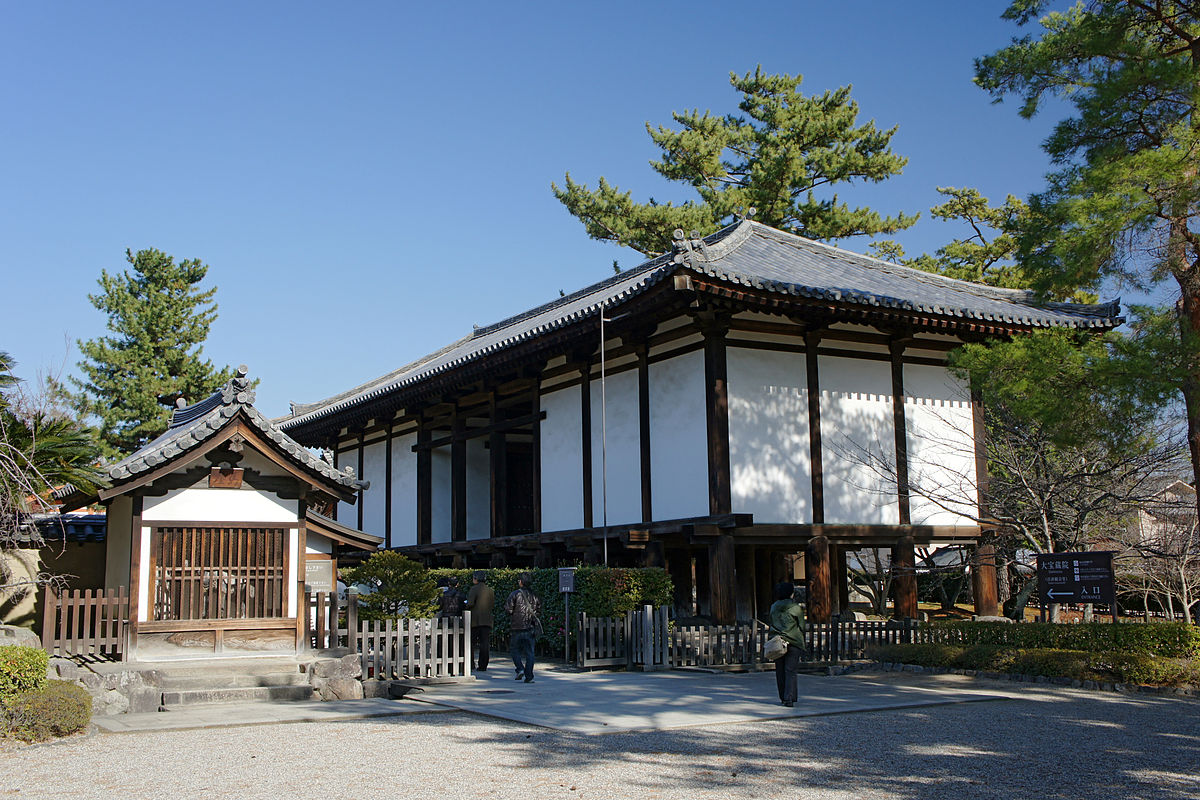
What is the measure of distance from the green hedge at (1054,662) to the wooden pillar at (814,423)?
2625 mm

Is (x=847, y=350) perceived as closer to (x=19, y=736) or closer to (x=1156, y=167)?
(x=1156, y=167)

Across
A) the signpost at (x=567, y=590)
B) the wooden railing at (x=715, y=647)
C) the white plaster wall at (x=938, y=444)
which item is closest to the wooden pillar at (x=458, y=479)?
the signpost at (x=567, y=590)

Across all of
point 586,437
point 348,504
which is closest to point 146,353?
point 348,504

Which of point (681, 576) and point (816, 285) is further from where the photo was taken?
point (681, 576)

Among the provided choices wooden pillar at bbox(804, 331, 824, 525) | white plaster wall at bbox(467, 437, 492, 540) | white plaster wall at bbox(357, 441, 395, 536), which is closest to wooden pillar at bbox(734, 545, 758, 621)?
wooden pillar at bbox(804, 331, 824, 525)

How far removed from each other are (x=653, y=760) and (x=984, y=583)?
1274 cm

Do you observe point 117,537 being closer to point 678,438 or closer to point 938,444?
point 678,438

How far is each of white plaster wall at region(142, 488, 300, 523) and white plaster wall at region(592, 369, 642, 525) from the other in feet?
20.5

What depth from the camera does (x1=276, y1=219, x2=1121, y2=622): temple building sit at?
1709 centimetres

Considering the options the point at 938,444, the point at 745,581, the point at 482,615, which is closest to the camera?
the point at 482,615

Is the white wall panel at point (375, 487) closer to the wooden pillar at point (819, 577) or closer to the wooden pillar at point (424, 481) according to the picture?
the wooden pillar at point (424, 481)

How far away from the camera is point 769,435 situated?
58.2ft

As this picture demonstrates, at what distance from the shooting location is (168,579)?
14.2 meters

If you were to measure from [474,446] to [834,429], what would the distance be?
10.8m
